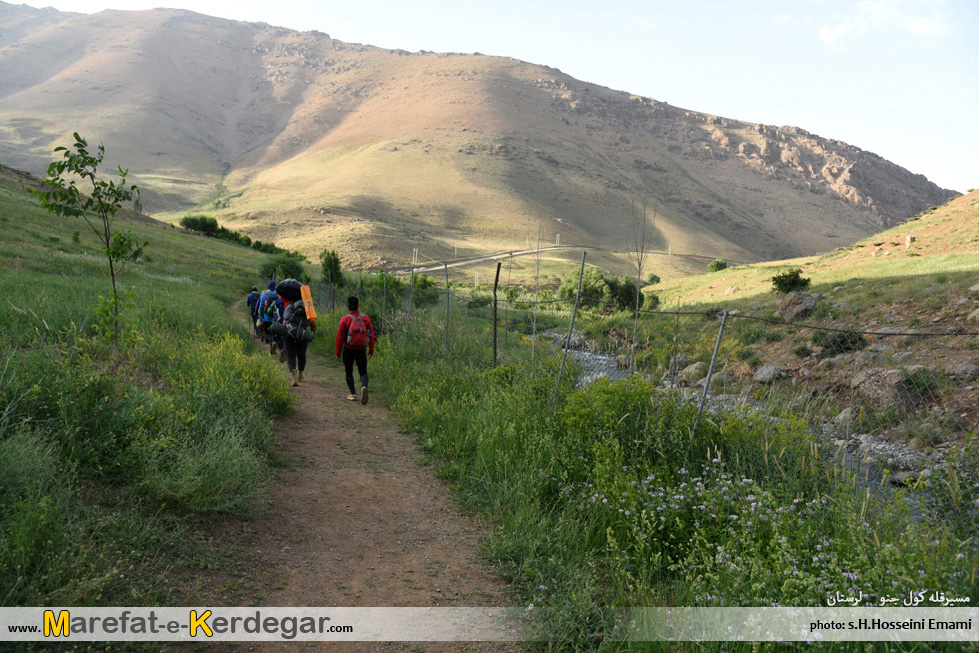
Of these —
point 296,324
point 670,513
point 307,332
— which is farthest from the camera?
point 296,324

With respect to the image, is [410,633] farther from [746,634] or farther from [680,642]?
[746,634]

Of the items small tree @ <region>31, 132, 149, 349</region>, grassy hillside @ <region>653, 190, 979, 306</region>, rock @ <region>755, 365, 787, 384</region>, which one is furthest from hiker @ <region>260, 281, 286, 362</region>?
grassy hillside @ <region>653, 190, 979, 306</region>

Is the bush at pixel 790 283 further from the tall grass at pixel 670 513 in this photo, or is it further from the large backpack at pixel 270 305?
the large backpack at pixel 270 305

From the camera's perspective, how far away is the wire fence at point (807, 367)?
218 inches

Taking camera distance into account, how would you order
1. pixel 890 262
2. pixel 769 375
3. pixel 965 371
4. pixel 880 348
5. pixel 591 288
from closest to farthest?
pixel 965 371
pixel 880 348
pixel 769 375
pixel 890 262
pixel 591 288

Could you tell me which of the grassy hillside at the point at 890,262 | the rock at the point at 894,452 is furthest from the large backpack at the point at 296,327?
the grassy hillside at the point at 890,262

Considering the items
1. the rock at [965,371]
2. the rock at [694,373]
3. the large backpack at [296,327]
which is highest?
the rock at [965,371]

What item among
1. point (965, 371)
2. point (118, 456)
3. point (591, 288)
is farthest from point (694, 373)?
point (591, 288)

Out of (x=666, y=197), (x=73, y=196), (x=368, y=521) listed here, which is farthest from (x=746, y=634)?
(x=666, y=197)

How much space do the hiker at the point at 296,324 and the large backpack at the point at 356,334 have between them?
3.04 ft

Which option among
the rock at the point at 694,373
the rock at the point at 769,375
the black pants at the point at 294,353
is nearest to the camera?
the black pants at the point at 294,353

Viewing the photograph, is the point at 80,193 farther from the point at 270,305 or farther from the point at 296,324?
the point at 270,305

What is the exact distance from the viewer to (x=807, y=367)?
10.8m

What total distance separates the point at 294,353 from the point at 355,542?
19.7 ft
